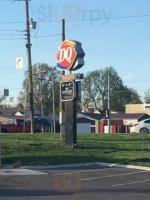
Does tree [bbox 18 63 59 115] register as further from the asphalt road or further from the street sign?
the asphalt road

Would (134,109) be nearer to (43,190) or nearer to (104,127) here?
(104,127)

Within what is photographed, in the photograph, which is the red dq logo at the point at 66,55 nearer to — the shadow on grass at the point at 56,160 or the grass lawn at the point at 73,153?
the grass lawn at the point at 73,153

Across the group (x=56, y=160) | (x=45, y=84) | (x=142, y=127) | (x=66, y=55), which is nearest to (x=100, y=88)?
(x=45, y=84)

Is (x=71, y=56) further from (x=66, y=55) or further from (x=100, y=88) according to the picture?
(x=100, y=88)

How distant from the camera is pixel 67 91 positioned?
853 inches

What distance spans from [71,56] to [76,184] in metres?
11.2

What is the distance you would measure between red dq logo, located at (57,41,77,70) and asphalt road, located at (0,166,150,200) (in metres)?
7.94

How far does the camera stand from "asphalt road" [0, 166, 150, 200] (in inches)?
401

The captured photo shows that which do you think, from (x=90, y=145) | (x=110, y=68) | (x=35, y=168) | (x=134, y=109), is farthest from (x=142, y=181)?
(x=110, y=68)

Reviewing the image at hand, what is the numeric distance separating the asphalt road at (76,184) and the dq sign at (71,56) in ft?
25.3

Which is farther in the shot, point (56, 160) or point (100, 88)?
point (100, 88)

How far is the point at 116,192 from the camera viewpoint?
420 inches

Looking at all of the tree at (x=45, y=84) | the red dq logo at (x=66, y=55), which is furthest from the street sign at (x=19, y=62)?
the tree at (x=45, y=84)

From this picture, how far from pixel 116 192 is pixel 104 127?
59673 mm
